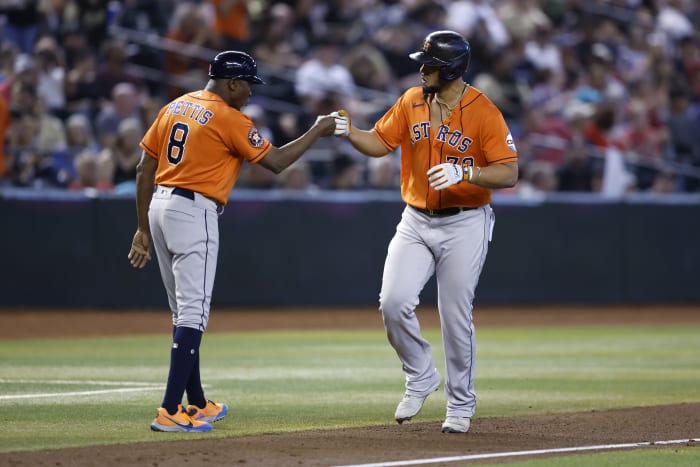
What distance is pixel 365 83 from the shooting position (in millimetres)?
20406

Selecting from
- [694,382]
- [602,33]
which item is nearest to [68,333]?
[694,382]

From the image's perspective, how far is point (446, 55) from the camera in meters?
7.38

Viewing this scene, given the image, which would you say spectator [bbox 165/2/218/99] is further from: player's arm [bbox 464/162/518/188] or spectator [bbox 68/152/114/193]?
player's arm [bbox 464/162/518/188]

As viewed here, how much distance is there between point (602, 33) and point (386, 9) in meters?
5.42

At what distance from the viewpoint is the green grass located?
7551 mm

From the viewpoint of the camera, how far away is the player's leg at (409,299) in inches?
291

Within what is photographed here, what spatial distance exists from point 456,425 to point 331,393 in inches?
89.3

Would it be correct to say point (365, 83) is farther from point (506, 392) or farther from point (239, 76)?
point (239, 76)

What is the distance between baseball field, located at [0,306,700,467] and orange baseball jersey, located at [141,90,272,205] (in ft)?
4.84

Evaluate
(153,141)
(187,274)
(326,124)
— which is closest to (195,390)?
(187,274)

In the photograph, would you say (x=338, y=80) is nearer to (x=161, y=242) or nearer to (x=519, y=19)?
(x=519, y=19)

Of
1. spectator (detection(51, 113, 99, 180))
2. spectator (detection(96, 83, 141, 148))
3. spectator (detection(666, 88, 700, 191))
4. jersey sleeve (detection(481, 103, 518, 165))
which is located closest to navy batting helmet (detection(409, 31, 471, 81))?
jersey sleeve (detection(481, 103, 518, 165))

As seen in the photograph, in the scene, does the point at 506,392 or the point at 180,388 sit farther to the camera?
the point at 506,392

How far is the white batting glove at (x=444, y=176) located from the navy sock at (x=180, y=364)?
1620 millimetres
